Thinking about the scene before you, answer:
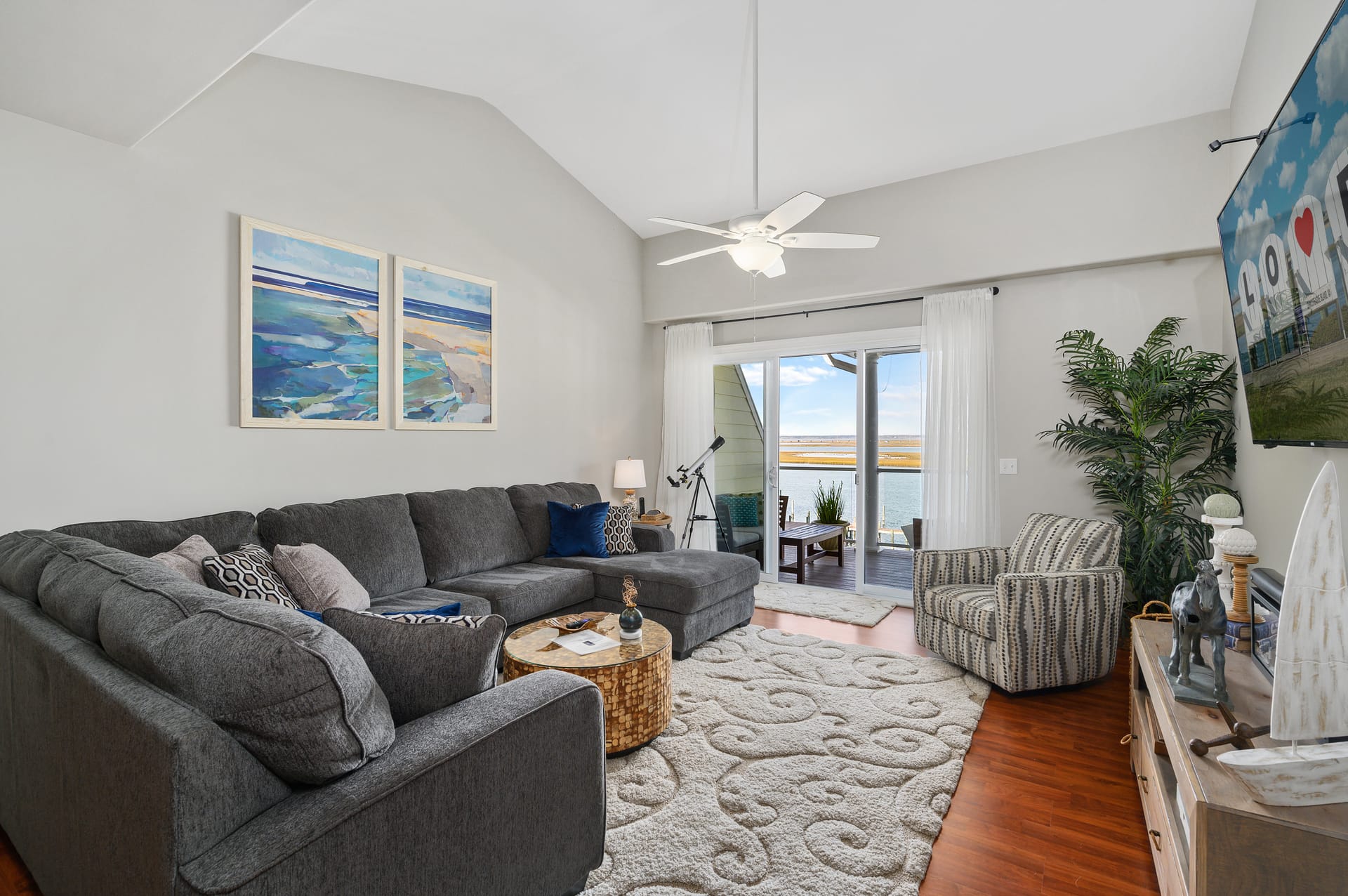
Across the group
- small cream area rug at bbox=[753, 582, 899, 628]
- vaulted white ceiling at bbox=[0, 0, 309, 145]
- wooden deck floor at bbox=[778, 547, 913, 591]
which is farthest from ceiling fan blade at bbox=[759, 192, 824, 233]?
wooden deck floor at bbox=[778, 547, 913, 591]

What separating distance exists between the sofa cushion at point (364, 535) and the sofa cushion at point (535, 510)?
2.68ft

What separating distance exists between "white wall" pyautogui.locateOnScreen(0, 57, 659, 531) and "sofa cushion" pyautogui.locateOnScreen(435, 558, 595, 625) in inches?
31.0

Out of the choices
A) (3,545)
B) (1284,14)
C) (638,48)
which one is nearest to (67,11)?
(3,545)

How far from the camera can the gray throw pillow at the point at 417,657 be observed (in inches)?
55.2

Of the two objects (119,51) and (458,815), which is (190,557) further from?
(458,815)

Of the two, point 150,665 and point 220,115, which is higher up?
point 220,115

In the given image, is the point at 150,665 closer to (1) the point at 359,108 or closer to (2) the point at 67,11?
(2) the point at 67,11

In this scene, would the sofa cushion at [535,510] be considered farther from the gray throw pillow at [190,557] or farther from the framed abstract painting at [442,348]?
the gray throw pillow at [190,557]

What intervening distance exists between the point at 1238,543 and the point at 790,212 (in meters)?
1.98

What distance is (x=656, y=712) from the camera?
2.56 meters

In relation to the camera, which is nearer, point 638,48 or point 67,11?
point 67,11

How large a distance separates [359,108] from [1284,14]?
4227 mm

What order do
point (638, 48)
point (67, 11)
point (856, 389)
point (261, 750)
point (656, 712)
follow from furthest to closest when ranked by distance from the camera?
1. point (856, 389)
2. point (638, 48)
3. point (656, 712)
4. point (67, 11)
5. point (261, 750)

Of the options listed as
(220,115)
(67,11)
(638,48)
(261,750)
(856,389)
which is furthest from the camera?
(856,389)
